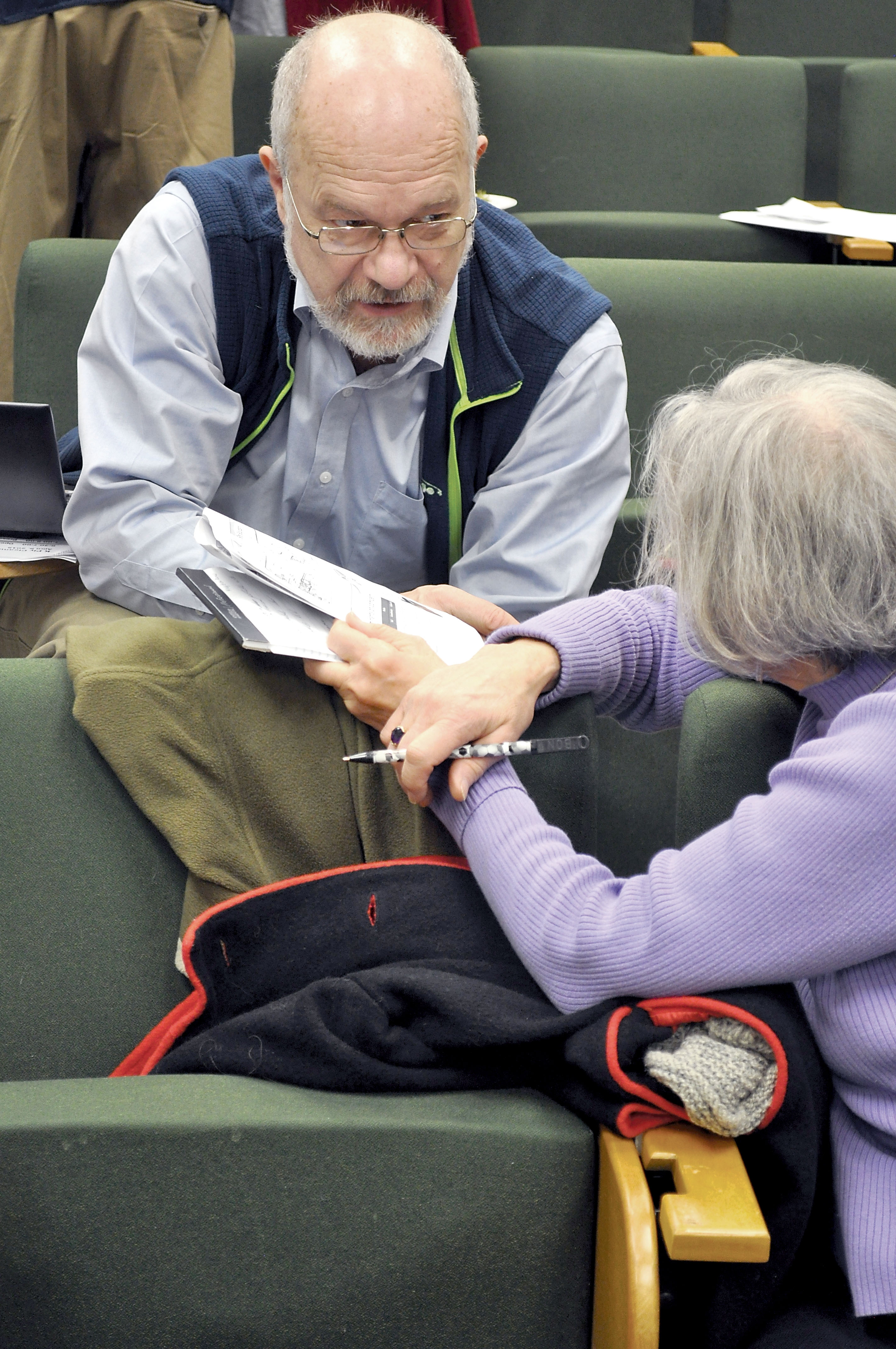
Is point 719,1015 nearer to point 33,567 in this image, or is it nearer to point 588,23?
point 33,567

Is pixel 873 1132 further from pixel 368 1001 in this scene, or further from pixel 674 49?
pixel 674 49

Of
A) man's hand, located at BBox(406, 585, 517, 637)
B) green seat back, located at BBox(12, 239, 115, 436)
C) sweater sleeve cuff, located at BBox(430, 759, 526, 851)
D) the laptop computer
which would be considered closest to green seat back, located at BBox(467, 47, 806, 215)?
green seat back, located at BBox(12, 239, 115, 436)

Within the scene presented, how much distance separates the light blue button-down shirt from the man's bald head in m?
0.16

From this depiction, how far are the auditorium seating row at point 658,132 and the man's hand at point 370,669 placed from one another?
5.80 ft

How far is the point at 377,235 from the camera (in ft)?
4.47

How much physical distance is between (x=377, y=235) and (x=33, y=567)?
523 mm

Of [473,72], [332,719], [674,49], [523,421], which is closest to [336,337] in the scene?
[523,421]

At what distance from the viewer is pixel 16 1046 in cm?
101

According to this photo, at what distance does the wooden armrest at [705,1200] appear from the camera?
2.24 feet

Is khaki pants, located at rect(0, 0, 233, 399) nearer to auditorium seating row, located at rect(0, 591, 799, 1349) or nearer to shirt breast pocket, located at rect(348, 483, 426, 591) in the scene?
shirt breast pocket, located at rect(348, 483, 426, 591)

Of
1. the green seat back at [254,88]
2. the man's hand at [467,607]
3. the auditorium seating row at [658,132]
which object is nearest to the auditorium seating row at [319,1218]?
the man's hand at [467,607]

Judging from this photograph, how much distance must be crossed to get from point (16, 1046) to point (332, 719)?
359 millimetres

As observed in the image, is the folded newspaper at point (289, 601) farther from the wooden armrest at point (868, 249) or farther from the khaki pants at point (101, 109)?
the wooden armrest at point (868, 249)

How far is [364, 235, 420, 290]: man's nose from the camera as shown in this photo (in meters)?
1.35
